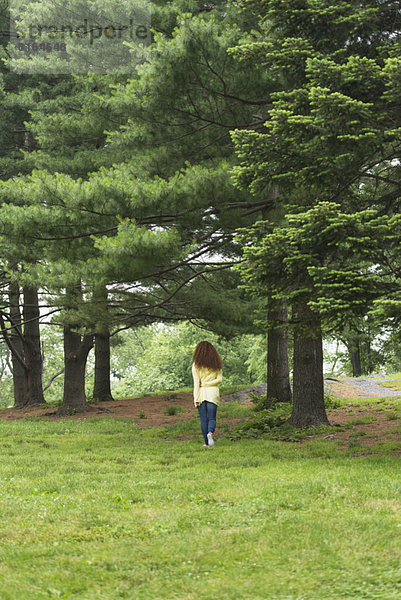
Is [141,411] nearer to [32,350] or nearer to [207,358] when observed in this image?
[32,350]

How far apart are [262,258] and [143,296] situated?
7738 millimetres

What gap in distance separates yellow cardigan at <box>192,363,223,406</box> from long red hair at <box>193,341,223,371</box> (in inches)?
2.6

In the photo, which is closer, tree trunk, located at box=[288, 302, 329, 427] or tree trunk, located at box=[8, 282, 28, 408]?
tree trunk, located at box=[288, 302, 329, 427]

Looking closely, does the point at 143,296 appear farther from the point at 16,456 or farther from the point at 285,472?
the point at 285,472

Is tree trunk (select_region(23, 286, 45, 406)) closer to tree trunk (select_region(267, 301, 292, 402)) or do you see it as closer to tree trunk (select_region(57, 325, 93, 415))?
tree trunk (select_region(57, 325, 93, 415))

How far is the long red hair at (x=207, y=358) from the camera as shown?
9.20 m

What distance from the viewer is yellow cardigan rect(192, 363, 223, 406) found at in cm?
905

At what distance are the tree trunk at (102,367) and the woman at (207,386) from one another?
38.3 ft

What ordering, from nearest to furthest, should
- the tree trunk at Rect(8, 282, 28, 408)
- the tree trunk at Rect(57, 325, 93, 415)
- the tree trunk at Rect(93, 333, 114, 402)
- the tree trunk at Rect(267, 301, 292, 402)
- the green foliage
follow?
1. the tree trunk at Rect(267, 301, 292, 402)
2. the tree trunk at Rect(57, 325, 93, 415)
3. the tree trunk at Rect(93, 333, 114, 402)
4. the tree trunk at Rect(8, 282, 28, 408)
5. the green foliage

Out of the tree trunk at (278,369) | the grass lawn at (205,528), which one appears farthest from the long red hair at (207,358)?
the tree trunk at (278,369)

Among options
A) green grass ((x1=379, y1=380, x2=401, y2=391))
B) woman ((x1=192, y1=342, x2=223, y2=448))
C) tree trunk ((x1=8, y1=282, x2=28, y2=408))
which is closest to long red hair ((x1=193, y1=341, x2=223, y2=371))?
woman ((x1=192, y1=342, x2=223, y2=448))

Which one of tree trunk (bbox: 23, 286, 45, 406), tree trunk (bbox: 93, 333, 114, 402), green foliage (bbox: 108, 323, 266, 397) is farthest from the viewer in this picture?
green foliage (bbox: 108, 323, 266, 397)

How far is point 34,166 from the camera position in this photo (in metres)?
15.6

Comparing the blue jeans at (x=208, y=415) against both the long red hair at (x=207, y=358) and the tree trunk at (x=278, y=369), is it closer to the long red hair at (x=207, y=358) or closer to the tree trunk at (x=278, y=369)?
the long red hair at (x=207, y=358)
